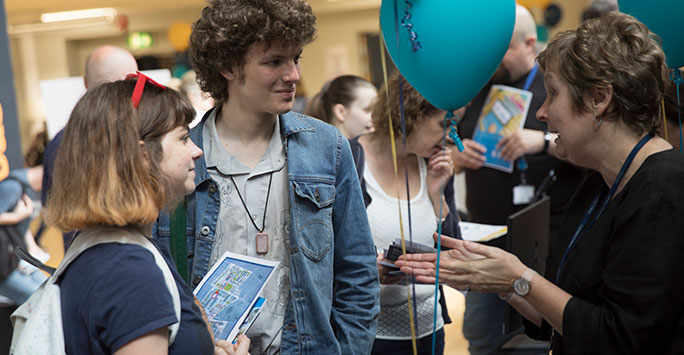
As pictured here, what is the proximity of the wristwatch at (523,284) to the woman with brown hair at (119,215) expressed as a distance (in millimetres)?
668

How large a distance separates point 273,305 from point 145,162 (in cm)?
60

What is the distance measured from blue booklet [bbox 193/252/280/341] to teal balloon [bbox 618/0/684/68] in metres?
1.32

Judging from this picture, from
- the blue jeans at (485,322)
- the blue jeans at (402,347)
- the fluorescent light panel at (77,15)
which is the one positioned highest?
the fluorescent light panel at (77,15)

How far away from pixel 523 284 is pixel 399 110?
104 centimetres

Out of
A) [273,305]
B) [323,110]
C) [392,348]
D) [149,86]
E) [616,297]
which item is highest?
[149,86]

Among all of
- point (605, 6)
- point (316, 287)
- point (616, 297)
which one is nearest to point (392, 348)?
point (316, 287)

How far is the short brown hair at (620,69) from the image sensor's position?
1372 millimetres

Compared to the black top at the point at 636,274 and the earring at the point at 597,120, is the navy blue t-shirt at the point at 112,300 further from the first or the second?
the earring at the point at 597,120

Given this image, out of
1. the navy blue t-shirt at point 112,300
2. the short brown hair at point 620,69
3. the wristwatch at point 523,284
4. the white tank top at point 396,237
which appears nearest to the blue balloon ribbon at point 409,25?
the short brown hair at point 620,69

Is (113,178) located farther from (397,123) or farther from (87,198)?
(397,123)

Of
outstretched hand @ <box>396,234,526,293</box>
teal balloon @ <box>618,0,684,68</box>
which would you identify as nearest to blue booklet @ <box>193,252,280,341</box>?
outstretched hand @ <box>396,234,526,293</box>

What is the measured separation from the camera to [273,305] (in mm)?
1656

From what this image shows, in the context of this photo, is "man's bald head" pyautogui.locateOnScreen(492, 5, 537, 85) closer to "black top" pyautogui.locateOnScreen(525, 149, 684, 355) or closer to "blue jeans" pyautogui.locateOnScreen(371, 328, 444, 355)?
"blue jeans" pyautogui.locateOnScreen(371, 328, 444, 355)

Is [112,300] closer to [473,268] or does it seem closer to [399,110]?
[473,268]
